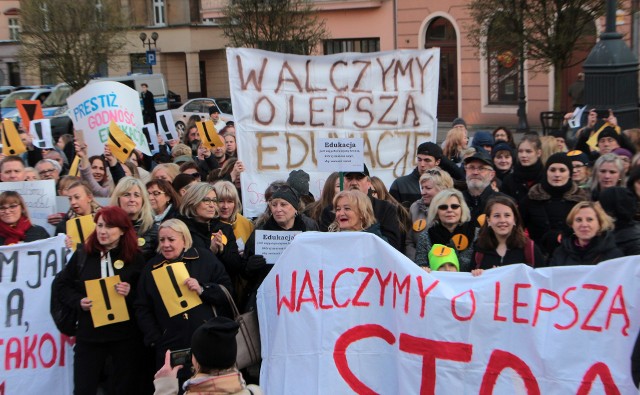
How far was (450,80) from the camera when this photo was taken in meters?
27.1

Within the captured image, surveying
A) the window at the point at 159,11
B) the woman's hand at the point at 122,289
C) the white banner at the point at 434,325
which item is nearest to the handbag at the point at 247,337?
the white banner at the point at 434,325

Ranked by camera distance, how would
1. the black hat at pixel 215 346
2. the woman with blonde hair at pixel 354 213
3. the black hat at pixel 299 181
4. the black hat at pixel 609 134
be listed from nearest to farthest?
the black hat at pixel 215 346 → the woman with blonde hair at pixel 354 213 → the black hat at pixel 299 181 → the black hat at pixel 609 134

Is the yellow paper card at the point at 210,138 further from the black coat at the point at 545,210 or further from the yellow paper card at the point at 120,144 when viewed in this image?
the black coat at the point at 545,210

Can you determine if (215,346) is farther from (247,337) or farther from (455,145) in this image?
(455,145)

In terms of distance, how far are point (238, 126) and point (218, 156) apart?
80.3 inches

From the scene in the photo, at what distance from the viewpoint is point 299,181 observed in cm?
734

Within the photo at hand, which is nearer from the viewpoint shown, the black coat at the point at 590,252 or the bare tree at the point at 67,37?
the black coat at the point at 590,252

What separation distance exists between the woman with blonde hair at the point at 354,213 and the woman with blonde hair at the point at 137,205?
1269 millimetres

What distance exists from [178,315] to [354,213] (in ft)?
4.04

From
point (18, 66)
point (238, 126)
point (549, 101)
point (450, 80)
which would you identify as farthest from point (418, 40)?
point (18, 66)

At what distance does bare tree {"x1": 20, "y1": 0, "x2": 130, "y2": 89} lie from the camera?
31750 mm

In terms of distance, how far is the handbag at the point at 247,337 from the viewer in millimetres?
5387

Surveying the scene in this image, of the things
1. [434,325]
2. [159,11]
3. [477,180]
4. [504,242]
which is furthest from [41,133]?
[159,11]

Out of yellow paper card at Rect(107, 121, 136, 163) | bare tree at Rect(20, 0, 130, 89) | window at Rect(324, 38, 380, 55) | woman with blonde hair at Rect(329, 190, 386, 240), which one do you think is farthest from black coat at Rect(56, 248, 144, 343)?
bare tree at Rect(20, 0, 130, 89)
